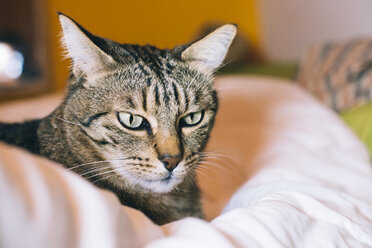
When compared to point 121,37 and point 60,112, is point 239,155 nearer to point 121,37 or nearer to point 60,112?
point 60,112

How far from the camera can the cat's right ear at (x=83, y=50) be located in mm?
781

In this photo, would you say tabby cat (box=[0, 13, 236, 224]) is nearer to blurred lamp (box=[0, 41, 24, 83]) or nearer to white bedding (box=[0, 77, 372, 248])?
white bedding (box=[0, 77, 372, 248])

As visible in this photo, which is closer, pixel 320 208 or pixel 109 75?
pixel 320 208

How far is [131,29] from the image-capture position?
3172mm

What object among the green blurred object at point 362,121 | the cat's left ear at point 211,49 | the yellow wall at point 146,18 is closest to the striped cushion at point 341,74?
the green blurred object at point 362,121

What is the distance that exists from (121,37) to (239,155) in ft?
6.99

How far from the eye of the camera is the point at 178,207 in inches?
38.6

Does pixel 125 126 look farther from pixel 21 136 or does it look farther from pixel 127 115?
pixel 21 136

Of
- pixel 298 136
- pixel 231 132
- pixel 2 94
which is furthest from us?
pixel 2 94

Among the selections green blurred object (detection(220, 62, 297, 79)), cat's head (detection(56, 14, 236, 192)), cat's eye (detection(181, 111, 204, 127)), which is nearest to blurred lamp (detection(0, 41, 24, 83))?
green blurred object (detection(220, 62, 297, 79))

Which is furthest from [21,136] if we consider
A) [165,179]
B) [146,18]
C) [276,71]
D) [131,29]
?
[146,18]

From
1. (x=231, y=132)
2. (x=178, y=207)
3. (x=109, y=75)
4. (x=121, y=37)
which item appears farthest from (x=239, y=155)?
(x=121, y=37)

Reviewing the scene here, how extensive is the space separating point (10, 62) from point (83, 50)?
2606mm

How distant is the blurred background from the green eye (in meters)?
1.93
